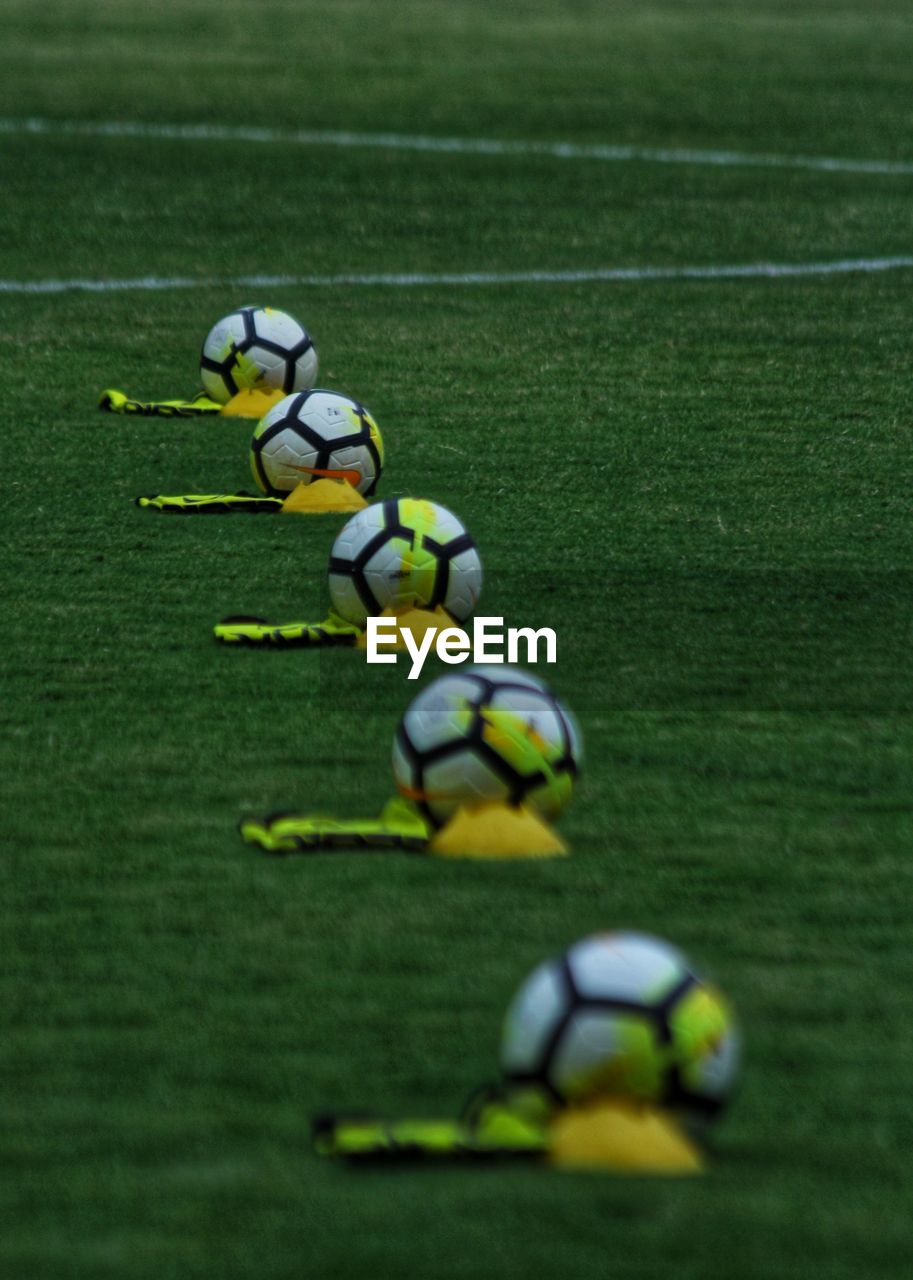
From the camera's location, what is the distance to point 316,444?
912 cm

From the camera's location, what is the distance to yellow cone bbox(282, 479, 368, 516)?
30.2ft

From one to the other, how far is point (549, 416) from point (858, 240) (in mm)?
6137

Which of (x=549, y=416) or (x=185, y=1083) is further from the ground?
(x=549, y=416)

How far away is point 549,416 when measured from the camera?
10.9m

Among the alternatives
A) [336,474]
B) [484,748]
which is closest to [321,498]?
[336,474]

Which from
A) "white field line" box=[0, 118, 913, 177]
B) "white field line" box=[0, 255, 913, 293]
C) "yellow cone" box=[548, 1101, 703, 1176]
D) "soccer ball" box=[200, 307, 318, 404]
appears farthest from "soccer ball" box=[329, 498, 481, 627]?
"white field line" box=[0, 118, 913, 177]

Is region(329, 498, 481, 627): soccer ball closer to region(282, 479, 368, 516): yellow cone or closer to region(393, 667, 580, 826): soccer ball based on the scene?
region(393, 667, 580, 826): soccer ball

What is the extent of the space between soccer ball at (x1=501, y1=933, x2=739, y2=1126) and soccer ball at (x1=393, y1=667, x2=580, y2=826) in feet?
4.82

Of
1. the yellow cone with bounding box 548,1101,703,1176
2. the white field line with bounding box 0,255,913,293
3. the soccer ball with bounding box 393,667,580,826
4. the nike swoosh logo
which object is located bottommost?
the yellow cone with bounding box 548,1101,703,1176

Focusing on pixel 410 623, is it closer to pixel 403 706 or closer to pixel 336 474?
pixel 403 706

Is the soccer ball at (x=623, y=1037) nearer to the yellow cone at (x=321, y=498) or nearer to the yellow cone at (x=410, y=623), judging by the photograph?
the yellow cone at (x=410, y=623)

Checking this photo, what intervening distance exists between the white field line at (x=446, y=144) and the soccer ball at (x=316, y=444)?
11284mm

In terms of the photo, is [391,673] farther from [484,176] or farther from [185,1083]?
[484,176]

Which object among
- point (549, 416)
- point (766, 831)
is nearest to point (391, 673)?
point (766, 831)
